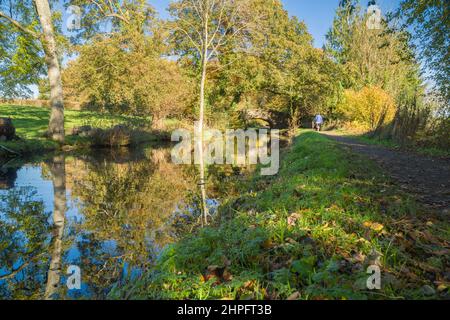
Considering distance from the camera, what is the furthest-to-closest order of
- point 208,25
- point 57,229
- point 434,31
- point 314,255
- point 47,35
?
1. point 208,25
2. point 47,35
3. point 434,31
4. point 57,229
5. point 314,255

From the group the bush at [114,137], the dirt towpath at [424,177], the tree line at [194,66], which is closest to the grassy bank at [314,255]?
the dirt towpath at [424,177]

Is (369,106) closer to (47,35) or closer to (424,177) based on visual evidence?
(424,177)

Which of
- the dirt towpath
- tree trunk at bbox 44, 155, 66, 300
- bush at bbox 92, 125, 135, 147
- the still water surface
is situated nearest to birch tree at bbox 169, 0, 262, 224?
bush at bbox 92, 125, 135, 147

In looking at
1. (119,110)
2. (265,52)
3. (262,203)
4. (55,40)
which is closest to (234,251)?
(262,203)

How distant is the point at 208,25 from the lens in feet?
89.1

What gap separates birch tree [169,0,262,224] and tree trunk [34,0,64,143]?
9.52 meters

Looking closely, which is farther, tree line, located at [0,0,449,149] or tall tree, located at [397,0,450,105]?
tree line, located at [0,0,449,149]

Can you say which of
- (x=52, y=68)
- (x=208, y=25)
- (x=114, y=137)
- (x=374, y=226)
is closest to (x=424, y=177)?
(x=374, y=226)

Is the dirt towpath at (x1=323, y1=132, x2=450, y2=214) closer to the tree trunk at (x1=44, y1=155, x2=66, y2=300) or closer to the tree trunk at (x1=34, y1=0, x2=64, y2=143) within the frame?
the tree trunk at (x1=44, y1=155, x2=66, y2=300)

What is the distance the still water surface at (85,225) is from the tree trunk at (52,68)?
6.93 m

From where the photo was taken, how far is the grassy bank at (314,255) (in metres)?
2.42

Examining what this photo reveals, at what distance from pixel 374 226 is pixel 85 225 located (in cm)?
467

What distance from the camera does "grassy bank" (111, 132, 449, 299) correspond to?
2.42m

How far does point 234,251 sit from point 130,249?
6.30 feet
